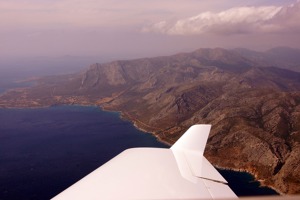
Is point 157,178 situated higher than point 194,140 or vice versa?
point 194,140

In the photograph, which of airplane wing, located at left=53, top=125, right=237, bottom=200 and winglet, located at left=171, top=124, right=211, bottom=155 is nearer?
airplane wing, located at left=53, top=125, right=237, bottom=200

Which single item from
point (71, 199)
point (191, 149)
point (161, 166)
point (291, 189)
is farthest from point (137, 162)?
point (291, 189)

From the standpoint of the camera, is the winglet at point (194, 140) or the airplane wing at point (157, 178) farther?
the winglet at point (194, 140)

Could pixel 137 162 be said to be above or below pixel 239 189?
above

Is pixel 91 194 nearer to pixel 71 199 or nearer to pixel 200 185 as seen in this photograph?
pixel 71 199

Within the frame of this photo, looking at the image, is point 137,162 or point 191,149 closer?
point 137,162
